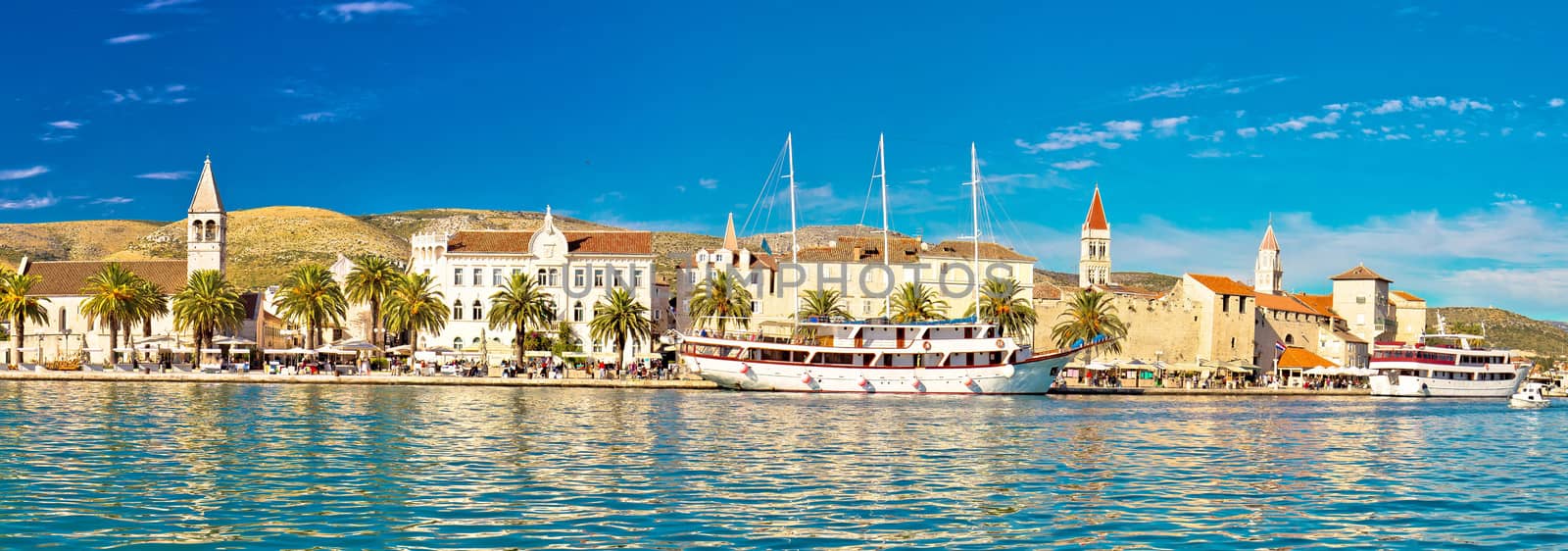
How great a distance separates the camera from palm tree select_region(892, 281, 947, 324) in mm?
82312

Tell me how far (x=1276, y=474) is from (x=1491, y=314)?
186 m

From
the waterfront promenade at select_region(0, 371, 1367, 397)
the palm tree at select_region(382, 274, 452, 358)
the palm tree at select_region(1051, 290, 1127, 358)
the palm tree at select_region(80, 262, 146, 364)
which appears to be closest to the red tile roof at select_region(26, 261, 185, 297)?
the palm tree at select_region(80, 262, 146, 364)

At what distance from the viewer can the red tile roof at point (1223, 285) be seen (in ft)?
318

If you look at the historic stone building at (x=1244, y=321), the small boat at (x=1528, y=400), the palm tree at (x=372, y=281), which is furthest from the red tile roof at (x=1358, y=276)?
the palm tree at (x=372, y=281)

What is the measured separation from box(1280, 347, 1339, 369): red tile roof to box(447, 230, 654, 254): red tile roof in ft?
154

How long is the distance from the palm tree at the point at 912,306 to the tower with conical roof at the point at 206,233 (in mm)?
46596

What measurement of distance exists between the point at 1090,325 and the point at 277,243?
10507 cm

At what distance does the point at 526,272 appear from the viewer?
283 feet

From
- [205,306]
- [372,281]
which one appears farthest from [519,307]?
[205,306]

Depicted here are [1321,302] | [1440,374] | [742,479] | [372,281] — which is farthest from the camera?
[1321,302]

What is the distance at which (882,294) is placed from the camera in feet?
316

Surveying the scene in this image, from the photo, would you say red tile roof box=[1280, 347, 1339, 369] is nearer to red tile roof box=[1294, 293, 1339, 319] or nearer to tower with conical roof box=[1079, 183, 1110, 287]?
red tile roof box=[1294, 293, 1339, 319]

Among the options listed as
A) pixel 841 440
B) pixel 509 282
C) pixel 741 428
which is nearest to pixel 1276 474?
pixel 841 440

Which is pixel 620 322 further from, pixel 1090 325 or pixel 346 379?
pixel 1090 325
